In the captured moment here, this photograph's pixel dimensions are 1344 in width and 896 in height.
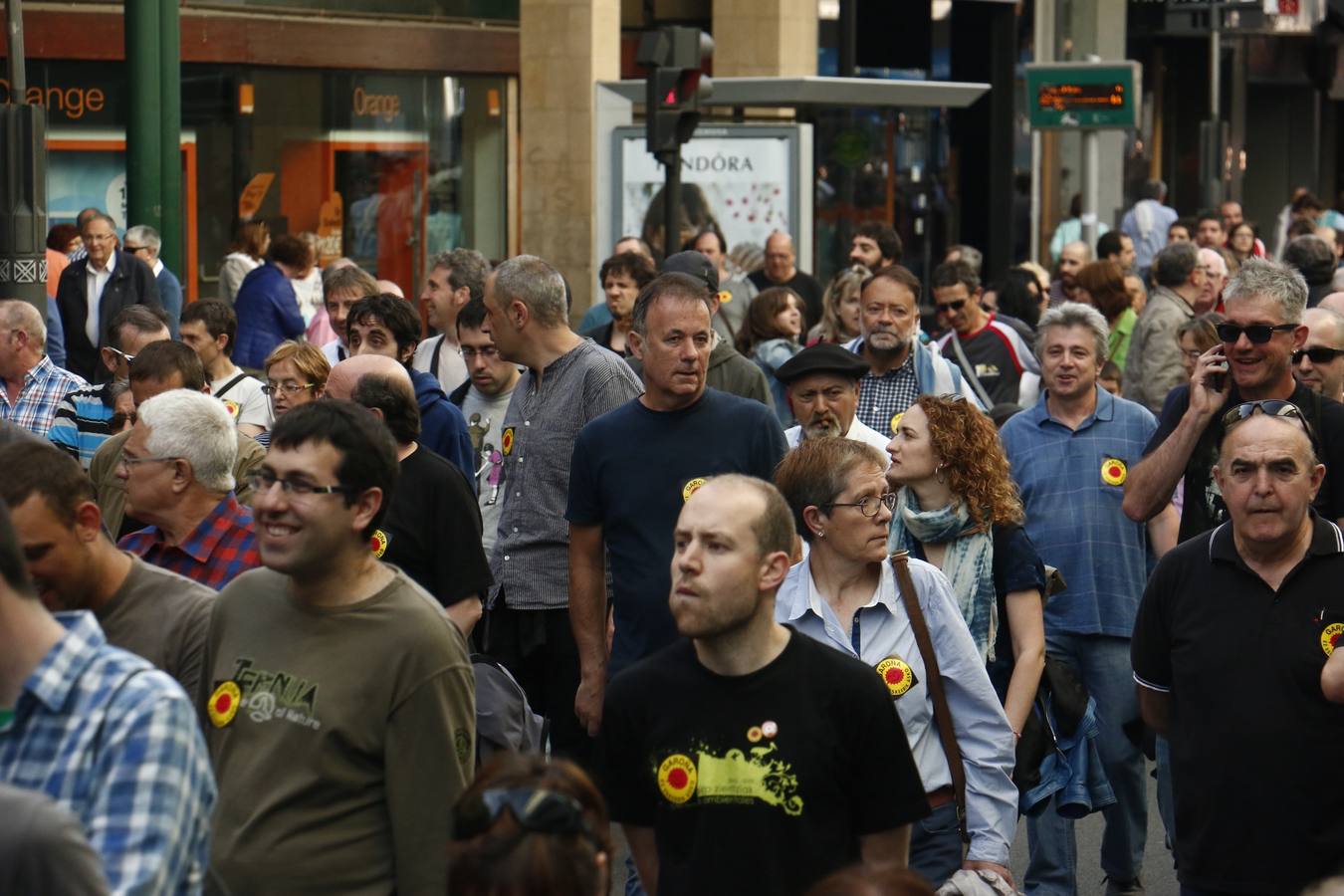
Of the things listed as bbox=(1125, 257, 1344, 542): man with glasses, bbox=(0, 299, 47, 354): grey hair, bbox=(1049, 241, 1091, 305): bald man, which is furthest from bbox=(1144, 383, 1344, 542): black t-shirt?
bbox=(1049, 241, 1091, 305): bald man

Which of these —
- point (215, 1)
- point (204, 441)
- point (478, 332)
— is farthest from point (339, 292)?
point (215, 1)

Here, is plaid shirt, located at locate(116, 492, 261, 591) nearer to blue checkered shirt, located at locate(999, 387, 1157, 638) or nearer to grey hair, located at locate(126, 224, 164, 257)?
blue checkered shirt, located at locate(999, 387, 1157, 638)

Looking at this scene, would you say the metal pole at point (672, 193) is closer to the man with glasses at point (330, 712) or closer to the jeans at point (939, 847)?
the jeans at point (939, 847)

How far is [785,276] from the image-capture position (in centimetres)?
1592

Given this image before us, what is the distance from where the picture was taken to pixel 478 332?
9.84m

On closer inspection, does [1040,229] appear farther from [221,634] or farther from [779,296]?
[221,634]

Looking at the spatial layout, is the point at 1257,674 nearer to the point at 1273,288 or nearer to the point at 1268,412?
the point at 1268,412

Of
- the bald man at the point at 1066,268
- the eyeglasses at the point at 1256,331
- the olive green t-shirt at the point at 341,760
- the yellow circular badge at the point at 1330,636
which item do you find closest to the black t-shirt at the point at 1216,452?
the eyeglasses at the point at 1256,331

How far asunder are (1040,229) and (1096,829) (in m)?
Answer: 23.8

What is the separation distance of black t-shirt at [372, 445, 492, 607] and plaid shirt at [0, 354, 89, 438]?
370cm

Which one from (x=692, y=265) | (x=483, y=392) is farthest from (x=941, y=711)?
(x=692, y=265)

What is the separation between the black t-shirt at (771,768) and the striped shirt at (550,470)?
120 inches

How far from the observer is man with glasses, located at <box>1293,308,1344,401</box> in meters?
7.58

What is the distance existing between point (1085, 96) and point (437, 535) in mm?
18017
